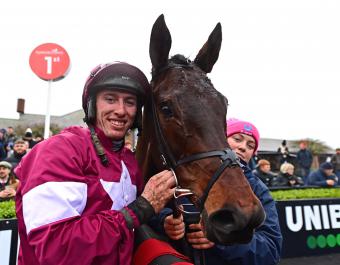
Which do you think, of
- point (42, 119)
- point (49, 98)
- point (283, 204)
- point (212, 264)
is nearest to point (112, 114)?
point (212, 264)

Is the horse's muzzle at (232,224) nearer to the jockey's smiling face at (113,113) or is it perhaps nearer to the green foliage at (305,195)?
the jockey's smiling face at (113,113)

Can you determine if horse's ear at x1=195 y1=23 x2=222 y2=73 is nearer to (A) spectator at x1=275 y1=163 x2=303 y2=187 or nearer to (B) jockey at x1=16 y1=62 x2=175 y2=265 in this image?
(B) jockey at x1=16 y1=62 x2=175 y2=265

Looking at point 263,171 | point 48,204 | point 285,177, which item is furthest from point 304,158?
point 48,204

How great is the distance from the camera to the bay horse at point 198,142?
164 centimetres

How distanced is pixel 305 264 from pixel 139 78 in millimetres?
5489

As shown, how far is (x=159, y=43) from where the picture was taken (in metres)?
2.30

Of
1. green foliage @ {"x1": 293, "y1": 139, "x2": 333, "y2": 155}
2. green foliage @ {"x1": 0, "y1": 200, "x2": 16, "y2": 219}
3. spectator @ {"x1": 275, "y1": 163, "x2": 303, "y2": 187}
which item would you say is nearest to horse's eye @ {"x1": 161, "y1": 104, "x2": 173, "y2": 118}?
green foliage @ {"x1": 0, "y1": 200, "x2": 16, "y2": 219}

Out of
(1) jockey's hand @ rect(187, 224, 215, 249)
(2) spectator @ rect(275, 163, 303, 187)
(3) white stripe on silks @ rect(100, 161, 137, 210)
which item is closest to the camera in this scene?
(3) white stripe on silks @ rect(100, 161, 137, 210)

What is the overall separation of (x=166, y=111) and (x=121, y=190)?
541 mm

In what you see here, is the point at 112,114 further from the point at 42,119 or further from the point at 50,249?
the point at 42,119

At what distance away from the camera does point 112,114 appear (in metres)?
2.11

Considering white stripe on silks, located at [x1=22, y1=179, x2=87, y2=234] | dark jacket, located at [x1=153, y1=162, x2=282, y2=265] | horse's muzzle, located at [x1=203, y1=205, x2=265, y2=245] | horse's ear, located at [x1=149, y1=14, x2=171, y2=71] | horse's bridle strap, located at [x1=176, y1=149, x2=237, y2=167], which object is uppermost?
horse's ear, located at [x1=149, y1=14, x2=171, y2=71]

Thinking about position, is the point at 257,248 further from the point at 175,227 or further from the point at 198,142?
the point at 198,142

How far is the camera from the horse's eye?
2.08 meters
